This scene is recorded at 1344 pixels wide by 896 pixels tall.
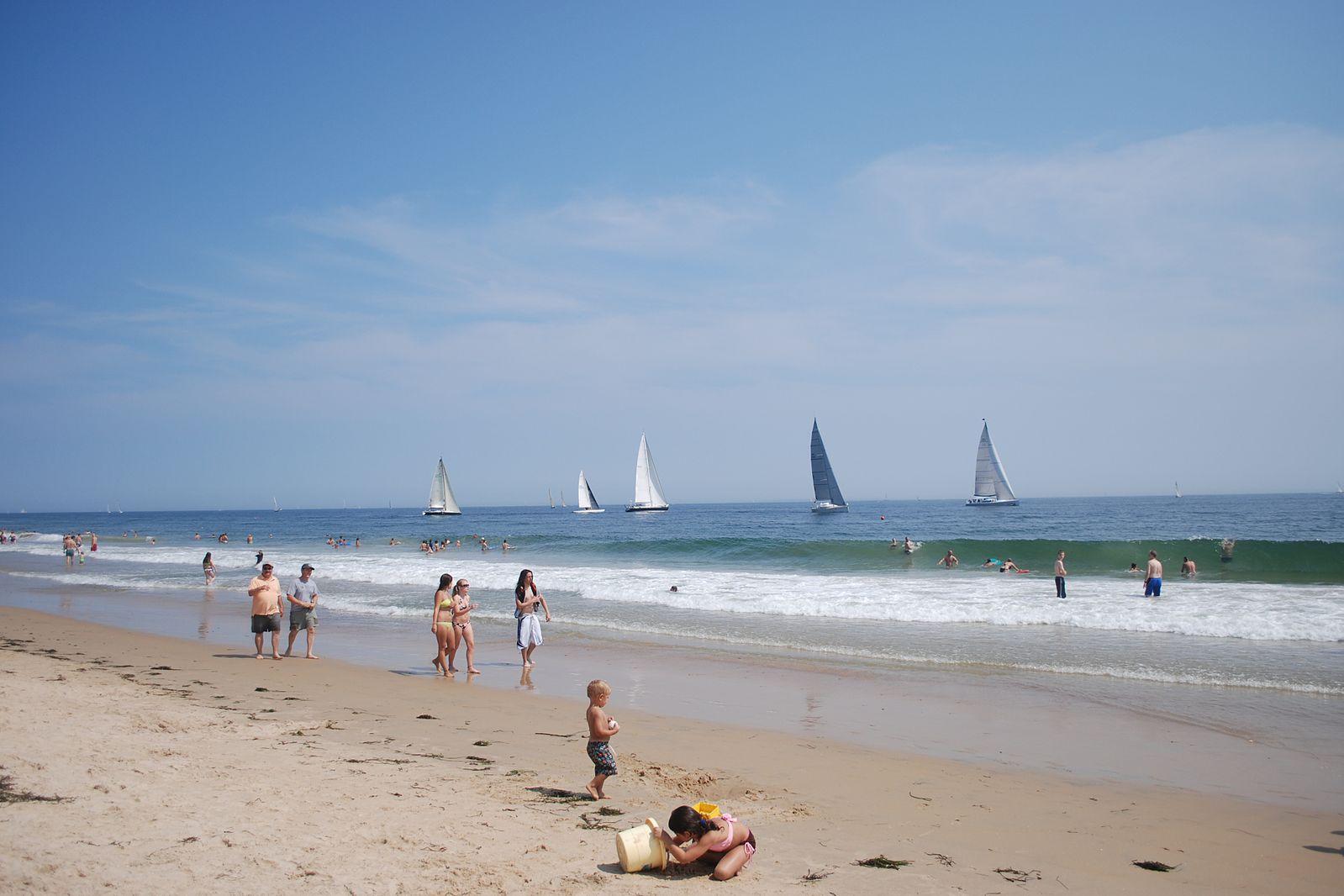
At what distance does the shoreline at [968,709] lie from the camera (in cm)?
799

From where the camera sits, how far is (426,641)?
1697 cm

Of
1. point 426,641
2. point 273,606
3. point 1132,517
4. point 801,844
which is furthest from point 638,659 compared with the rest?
point 1132,517

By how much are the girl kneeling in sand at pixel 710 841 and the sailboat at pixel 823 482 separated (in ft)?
246

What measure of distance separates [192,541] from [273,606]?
6040cm

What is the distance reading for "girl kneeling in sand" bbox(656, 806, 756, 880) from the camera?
5082mm

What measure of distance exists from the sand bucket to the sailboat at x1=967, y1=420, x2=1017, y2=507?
8842 cm

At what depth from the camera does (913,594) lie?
2239cm

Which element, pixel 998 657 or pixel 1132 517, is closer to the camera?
pixel 998 657

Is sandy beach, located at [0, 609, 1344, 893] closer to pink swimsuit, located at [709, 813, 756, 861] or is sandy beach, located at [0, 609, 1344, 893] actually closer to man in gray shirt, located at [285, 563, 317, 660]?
pink swimsuit, located at [709, 813, 756, 861]

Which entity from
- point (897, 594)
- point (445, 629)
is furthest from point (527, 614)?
point (897, 594)

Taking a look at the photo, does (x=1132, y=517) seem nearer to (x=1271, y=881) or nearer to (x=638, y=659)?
(x=638, y=659)

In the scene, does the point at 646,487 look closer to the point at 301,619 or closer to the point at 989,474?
the point at 989,474

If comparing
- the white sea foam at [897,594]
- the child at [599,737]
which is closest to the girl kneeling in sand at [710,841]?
the child at [599,737]

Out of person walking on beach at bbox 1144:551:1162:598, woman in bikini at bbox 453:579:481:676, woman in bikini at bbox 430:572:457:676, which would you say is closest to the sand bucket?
woman in bikini at bbox 453:579:481:676
